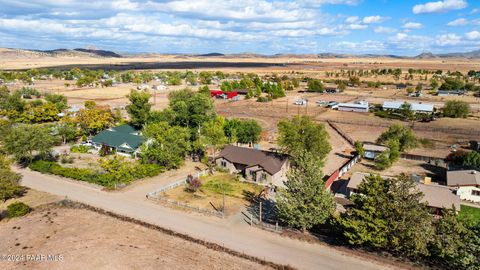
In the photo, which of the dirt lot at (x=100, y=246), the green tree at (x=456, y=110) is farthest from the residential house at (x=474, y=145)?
the dirt lot at (x=100, y=246)

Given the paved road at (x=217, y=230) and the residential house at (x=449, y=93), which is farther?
the residential house at (x=449, y=93)

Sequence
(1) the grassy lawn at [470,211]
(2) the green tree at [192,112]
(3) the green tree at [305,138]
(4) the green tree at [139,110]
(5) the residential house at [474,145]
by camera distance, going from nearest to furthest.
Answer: (1) the grassy lawn at [470,211]
(3) the green tree at [305,138]
(2) the green tree at [192,112]
(5) the residential house at [474,145]
(4) the green tree at [139,110]

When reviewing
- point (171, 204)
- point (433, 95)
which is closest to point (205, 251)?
point (171, 204)

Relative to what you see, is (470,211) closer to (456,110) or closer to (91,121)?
(91,121)

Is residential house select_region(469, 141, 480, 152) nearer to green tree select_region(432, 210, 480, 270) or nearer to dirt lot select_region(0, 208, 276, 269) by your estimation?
green tree select_region(432, 210, 480, 270)

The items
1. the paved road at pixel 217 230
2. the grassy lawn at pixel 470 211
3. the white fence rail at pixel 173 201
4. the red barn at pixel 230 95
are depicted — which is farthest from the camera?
the red barn at pixel 230 95

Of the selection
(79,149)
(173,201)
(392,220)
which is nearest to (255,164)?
(173,201)

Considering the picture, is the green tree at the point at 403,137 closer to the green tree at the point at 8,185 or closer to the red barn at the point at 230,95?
the green tree at the point at 8,185

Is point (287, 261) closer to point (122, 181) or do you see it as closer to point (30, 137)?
point (122, 181)
